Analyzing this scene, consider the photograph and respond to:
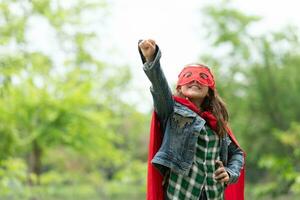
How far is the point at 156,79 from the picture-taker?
7.73ft

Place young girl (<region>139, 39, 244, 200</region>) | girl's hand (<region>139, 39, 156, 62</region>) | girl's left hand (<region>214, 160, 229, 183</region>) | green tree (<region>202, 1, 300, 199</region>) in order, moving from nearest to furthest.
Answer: girl's hand (<region>139, 39, 156, 62</region>)
young girl (<region>139, 39, 244, 200</region>)
girl's left hand (<region>214, 160, 229, 183</region>)
green tree (<region>202, 1, 300, 199</region>)

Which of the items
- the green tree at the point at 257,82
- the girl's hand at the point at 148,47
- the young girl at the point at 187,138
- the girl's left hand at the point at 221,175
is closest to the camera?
the girl's hand at the point at 148,47

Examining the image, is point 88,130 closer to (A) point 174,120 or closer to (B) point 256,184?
(A) point 174,120

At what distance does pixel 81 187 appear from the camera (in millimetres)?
17766

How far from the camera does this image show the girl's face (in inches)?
101

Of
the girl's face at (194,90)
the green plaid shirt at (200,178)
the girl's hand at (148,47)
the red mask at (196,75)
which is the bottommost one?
the green plaid shirt at (200,178)

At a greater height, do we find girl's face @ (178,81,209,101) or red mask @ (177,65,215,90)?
red mask @ (177,65,215,90)

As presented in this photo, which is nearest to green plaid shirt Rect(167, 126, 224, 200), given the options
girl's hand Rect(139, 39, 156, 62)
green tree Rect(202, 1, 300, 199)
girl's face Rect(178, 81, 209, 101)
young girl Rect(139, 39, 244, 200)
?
young girl Rect(139, 39, 244, 200)

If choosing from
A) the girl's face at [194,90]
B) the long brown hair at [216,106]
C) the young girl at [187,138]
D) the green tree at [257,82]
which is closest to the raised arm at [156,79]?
the young girl at [187,138]

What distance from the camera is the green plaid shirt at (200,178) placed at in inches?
97.6

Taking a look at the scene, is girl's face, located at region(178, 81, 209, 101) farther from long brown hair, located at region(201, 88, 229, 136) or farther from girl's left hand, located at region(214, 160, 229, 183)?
girl's left hand, located at region(214, 160, 229, 183)

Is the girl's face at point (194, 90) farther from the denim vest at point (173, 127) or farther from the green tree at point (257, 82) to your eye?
the green tree at point (257, 82)

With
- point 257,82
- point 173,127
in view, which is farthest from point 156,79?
point 257,82

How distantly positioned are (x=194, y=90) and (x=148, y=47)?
368mm
